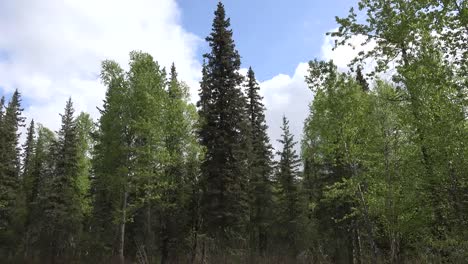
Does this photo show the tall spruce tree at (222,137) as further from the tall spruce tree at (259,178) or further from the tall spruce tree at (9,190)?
the tall spruce tree at (9,190)

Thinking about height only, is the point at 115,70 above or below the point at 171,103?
above

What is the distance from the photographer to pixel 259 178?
1399 inches

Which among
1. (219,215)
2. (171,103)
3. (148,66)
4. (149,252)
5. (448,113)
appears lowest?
(149,252)

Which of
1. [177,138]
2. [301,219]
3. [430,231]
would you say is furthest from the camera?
[301,219]

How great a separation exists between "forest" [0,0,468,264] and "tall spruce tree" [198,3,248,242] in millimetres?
90

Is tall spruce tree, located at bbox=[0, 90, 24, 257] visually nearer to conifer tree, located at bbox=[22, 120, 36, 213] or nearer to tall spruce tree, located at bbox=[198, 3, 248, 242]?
conifer tree, located at bbox=[22, 120, 36, 213]

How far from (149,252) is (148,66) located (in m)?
12.1

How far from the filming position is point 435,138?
10.9 metres

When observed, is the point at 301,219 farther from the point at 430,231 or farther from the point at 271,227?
the point at 430,231

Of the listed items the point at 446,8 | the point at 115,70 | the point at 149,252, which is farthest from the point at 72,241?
the point at 446,8

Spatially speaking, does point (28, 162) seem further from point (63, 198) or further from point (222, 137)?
point (222, 137)

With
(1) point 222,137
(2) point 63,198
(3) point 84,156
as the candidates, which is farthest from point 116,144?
(3) point 84,156

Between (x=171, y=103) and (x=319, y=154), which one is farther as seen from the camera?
(x=319, y=154)

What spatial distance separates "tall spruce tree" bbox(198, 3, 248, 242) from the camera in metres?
24.6
